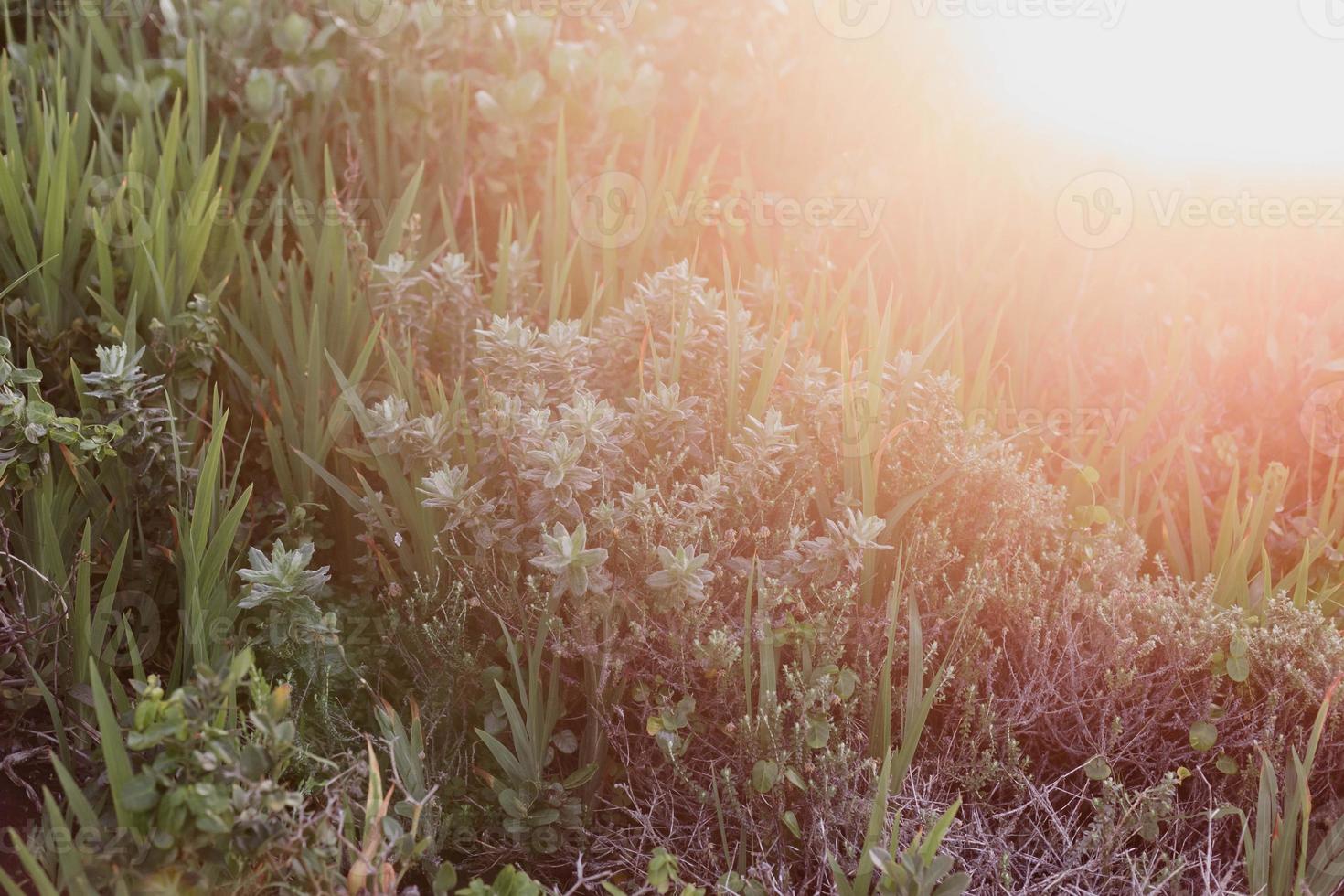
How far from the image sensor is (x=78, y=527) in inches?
74.1

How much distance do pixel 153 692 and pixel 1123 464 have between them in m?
1.84

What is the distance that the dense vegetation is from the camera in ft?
5.15

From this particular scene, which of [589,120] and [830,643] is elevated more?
[589,120]

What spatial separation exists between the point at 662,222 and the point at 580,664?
4.43 ft

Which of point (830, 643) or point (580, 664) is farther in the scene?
point (580, 664)

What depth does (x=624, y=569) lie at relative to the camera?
1.75m

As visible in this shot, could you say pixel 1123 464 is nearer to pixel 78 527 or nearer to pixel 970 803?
pixel 970 803

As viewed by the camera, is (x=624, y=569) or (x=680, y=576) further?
(x=624, y=569)

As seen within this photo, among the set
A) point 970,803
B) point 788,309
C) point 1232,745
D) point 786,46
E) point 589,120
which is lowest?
point 970,803

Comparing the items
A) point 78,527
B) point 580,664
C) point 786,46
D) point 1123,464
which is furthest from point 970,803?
point 786,46

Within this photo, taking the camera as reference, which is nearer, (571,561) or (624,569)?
(571,561)

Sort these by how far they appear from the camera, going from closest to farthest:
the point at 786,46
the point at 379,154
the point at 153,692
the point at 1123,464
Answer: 1. the point at 153,692
2. the point at 1123,464
3. the point at 379,154
4. the point at 786,46

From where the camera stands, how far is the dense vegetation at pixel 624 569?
157cm

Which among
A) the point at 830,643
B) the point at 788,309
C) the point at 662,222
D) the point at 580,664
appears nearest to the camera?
the point at 830,643
